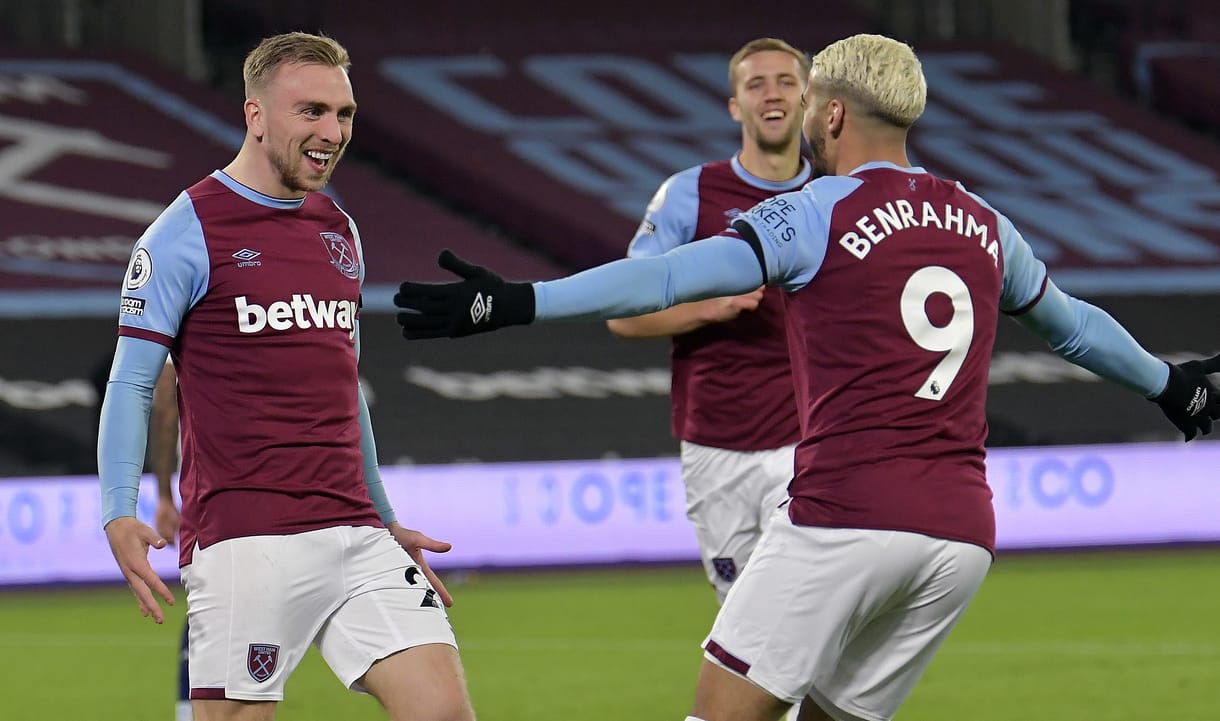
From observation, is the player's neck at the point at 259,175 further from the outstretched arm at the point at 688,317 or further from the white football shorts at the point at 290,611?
the outstretched arm at the point at 688,317

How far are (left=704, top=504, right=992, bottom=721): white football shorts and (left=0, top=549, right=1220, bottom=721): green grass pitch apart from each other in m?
3.65

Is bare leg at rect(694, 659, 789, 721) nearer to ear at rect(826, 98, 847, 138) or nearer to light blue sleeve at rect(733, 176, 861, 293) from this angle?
light blue sleeve at rect(733, 176, 861, 293)

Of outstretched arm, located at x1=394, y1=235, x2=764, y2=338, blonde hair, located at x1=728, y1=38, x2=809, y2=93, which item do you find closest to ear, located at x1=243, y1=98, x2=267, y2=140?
outstretched arm, located at x1=394, y1=235, x2=764, y2=338

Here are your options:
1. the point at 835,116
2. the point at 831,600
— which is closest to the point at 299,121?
the point at 835,116

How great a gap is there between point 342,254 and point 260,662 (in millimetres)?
956

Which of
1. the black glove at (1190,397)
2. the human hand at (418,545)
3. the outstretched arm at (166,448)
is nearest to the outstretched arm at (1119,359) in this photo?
the black glove at (1190,397)

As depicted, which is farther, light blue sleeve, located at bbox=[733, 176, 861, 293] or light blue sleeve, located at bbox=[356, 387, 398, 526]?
light blue sleeve, located at bbox=[356, 387, 398, 526]

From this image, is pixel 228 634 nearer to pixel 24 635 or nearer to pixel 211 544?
pixel 211 544

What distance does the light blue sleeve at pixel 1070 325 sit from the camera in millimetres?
4016

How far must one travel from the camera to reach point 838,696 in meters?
3.91

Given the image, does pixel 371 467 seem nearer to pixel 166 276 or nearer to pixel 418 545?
pixel 418 545

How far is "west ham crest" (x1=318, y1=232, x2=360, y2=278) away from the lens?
13.5ft

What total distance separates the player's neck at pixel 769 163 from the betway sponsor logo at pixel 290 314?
89.6 inches

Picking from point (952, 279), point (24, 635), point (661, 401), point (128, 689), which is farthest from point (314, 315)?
point (661, 401)
